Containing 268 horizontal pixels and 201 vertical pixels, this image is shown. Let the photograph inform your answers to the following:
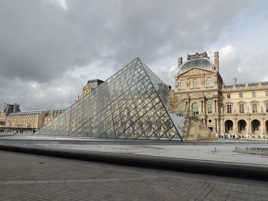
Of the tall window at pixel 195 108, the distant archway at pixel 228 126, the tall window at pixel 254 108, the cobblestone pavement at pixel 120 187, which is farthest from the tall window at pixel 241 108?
the cobblestone pavement at pixel 120 187

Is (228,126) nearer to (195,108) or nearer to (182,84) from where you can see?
(195,108)

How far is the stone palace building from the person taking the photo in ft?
151

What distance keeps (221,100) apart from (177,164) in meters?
50.1

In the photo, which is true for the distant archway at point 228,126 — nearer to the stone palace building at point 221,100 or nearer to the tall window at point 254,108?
the stone palace building at point 221,100

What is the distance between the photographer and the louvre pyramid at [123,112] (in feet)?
48.7

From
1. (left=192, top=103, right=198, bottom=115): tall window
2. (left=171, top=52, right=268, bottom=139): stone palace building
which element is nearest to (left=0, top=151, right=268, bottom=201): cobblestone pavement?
(left=171, top=52, right=268, bottom=139): stone palace building

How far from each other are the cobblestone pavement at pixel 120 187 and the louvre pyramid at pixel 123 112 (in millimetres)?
9212

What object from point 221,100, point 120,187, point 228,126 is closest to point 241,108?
point 221,100

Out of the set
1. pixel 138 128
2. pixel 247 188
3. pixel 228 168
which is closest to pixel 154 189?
pixel 247 188

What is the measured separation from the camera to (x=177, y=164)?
18.1 ft

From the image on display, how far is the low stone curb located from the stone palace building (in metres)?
40.5

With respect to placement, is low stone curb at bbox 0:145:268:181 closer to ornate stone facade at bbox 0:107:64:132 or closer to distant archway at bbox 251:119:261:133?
distant archway at bbox 251:119:261:133

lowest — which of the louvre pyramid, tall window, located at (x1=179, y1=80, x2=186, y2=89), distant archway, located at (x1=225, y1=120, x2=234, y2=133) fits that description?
distant archway, located at (x1=225, y1=120, x2=234, y2=133)

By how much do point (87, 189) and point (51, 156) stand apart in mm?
5070
